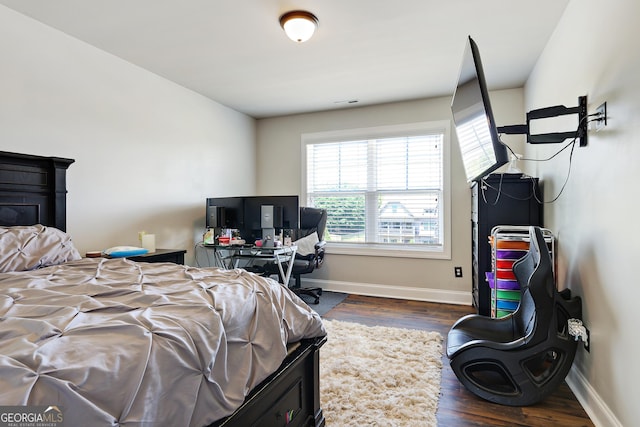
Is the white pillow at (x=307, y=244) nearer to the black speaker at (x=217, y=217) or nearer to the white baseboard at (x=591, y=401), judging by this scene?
the black speaker at (x=217, y=217)

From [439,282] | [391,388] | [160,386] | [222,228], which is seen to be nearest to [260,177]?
[222,228]

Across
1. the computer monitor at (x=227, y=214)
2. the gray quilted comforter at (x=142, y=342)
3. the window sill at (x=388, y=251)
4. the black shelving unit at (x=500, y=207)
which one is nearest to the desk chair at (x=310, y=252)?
the window sill at (x=388, y=251)

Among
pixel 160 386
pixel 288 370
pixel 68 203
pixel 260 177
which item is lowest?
pixel 288 370

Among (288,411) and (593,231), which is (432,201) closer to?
(593,231)

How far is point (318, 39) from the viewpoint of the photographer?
272 centimetres

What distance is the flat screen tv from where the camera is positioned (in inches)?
71.2

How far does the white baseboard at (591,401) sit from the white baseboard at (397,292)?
6.03 ft

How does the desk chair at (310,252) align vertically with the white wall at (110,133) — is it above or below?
below

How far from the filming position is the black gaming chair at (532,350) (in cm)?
185

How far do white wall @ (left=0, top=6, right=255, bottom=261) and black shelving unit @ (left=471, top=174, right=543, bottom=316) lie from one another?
3.10 metres

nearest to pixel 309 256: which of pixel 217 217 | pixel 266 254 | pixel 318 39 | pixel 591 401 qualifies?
pixel 266 254

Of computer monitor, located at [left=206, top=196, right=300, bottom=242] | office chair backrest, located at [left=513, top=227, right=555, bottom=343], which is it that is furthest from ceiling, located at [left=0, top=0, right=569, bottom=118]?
office chair backrest, located at [left=513, top=227, right=555, bottom=343]

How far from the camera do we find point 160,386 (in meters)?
0.81

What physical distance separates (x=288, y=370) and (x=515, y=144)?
11.9 feet
